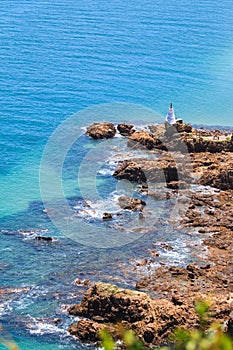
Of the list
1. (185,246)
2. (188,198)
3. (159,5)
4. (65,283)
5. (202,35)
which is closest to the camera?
(65,283)

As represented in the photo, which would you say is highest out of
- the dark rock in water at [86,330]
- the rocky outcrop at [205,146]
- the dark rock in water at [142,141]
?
the dark rock in water at [142,141]

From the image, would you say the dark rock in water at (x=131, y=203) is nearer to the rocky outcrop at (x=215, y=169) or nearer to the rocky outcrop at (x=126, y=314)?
the rocky outcrop at (x=215, y=169)

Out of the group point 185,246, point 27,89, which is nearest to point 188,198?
point 185,246

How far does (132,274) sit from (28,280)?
22.1 feet

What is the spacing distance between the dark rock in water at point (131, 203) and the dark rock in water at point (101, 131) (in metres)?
15.6

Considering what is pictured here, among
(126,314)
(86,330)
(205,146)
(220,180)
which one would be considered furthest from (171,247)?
(205,146)

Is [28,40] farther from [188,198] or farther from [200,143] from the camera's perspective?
[188,198]

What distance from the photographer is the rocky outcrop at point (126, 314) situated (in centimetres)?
3494

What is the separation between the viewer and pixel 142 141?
6631 centimetres

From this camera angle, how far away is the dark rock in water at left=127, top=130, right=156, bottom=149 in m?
65.8

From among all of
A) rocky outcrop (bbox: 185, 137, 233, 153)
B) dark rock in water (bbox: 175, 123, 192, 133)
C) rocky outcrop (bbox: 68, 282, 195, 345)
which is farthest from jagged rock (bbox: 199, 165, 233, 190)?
rocky outcrop (bbox: 68, 282, 195, 345)

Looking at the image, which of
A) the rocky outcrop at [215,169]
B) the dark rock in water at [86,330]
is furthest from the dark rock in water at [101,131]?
the dark rock in water at [86,330]

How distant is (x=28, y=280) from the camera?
41375 mm

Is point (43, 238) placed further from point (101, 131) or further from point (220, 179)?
point (101, 131)
